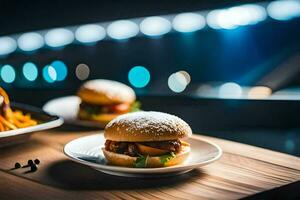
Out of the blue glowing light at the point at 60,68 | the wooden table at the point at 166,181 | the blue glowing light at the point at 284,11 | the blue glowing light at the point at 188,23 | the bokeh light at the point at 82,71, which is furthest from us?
the blue glowing light at the point at 60,68

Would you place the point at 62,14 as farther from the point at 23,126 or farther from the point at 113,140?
the point at 113,140

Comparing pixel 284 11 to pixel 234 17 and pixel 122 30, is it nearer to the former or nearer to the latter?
pixel 234 17

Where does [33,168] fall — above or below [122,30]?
below

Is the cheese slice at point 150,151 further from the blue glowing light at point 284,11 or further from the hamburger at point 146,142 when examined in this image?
the blue glowing light at point 284,11

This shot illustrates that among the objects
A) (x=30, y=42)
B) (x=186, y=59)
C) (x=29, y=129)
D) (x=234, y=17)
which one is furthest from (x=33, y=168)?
(x=30, y=42)

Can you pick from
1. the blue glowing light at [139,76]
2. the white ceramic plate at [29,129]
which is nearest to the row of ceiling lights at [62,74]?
the blue glowing light at [139,76]

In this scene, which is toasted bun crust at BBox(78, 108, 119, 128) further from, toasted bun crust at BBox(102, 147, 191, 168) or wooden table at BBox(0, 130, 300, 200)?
toasted bun crust at BBox(102, 147, 191, 168)
